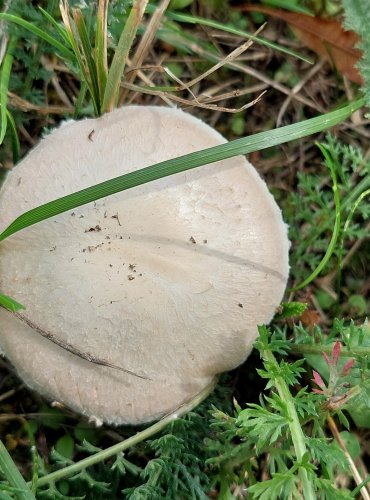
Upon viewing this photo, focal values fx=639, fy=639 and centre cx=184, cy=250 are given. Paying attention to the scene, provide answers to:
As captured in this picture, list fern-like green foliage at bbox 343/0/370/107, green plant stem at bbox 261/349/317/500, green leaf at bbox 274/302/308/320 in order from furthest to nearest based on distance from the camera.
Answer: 1. fern-like green foliage at bbox 343/0/370/107
2. green leaf at bbox 274/302/308/320
3. green plant stem at bbox 261/349/317/500

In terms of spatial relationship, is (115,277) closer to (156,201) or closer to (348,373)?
(156,201)

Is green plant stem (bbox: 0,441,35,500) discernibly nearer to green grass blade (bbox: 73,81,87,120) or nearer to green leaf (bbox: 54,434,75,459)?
green leaf (bbox: 54,434,75,459)

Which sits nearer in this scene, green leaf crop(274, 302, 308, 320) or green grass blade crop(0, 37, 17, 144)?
green grass blade crop(0, 37, 17, 144)

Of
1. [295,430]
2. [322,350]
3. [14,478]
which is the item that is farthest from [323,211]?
[14,478]

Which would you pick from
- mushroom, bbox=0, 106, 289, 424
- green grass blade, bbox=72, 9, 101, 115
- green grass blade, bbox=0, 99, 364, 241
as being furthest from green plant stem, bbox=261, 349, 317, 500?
green grass blade, bbox=72, 9, 101, 115

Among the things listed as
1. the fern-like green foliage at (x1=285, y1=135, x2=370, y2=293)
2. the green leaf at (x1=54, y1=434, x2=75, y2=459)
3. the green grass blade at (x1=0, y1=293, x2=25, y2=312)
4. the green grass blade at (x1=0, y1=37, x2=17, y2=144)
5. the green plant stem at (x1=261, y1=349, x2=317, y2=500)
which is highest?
the green grass blade at (x1=0, y1=37, x2=17, y2=144)

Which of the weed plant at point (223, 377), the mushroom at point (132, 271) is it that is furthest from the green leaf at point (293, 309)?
the mushroom at point (132, 271)

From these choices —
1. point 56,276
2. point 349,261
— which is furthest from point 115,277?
point 349,261
